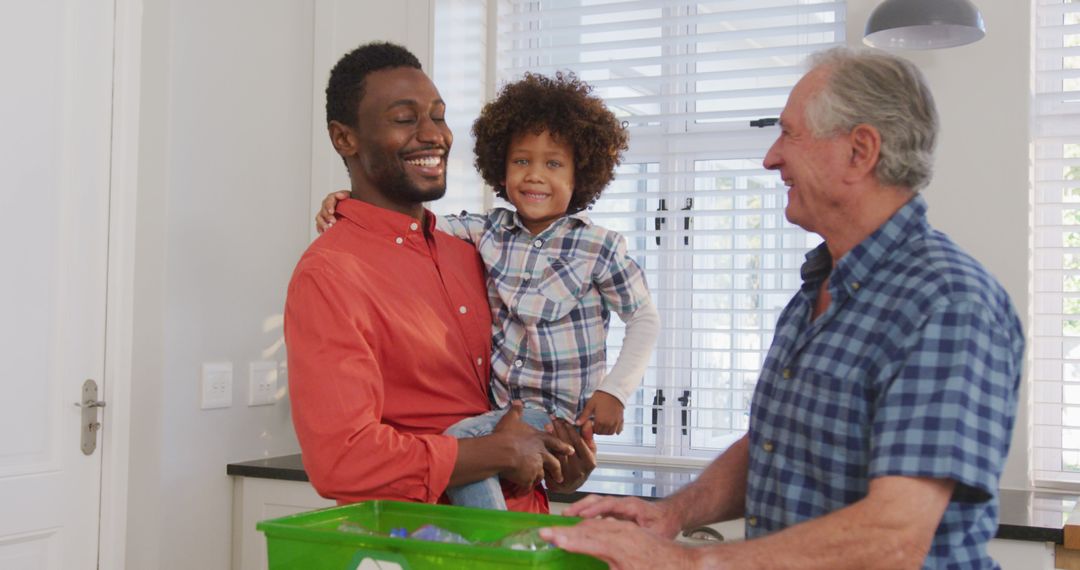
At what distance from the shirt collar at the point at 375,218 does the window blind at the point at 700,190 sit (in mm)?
1588

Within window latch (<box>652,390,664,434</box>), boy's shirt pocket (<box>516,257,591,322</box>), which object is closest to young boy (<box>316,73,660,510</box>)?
boy's shirt pocket (<box>516,257,591,322</box>)

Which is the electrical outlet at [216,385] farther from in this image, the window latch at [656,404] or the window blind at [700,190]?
the window latch at [656,404]

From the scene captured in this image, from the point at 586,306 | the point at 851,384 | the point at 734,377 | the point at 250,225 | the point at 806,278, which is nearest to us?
the point at 851,384

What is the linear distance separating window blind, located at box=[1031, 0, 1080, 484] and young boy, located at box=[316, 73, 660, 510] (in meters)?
1.48

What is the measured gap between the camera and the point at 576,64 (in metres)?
3.71

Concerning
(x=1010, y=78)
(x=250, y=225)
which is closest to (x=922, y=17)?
(x=1010, y=78)

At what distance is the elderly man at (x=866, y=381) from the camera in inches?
48.1

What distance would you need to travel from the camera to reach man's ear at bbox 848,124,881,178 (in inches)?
55.7

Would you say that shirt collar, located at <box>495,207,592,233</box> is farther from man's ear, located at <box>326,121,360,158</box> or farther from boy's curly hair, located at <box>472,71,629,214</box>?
man's ear, located at <box>326,121,360,158</box>

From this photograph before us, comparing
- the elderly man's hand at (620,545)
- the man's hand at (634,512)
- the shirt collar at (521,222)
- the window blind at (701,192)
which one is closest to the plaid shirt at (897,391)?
the man's hand at (634,512)

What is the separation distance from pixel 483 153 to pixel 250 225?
110cm

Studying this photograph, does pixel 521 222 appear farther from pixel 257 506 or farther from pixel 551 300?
pixel 257 506

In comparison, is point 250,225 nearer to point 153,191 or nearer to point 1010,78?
point 153,191

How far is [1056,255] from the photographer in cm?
302
